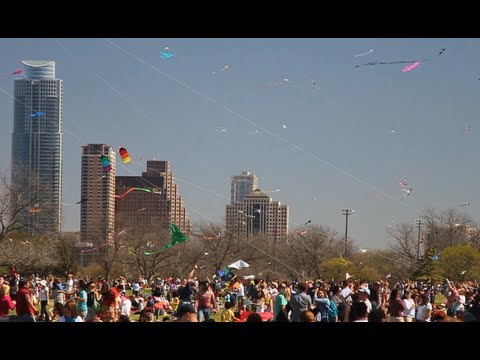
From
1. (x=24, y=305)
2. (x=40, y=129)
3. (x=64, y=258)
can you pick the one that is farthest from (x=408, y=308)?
(x=40, y=129)

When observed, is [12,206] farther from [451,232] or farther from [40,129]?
[40,129]

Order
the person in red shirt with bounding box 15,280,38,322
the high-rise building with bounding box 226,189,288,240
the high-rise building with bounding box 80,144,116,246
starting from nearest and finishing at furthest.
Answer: the person in red shirt with bounding box 15,280,38,322 < the high-rise building with bounding box 80,144,116,246 < the high-rise building with bounding box 226,189,288,240

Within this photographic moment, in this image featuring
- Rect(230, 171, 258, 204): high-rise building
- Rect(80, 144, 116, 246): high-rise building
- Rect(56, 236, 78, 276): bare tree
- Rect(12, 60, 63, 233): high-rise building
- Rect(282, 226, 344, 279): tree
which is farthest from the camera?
Rect(12, 60, 63, 233): high-rise building

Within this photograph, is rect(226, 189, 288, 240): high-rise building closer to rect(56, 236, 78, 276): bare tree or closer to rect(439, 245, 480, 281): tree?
rect(56, 236, 78, 276): bare tree

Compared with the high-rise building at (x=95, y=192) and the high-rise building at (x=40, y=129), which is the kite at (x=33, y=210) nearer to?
the high-rise building at (x=95, y=192)

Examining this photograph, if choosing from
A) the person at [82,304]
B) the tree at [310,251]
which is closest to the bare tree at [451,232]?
the tree at [310,251]

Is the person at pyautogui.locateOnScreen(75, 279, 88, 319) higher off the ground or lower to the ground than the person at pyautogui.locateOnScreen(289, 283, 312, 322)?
lower

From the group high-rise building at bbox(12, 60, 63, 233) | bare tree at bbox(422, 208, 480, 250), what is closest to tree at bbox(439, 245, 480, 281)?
bare tree at bbox(422, 208, 480, 250)
